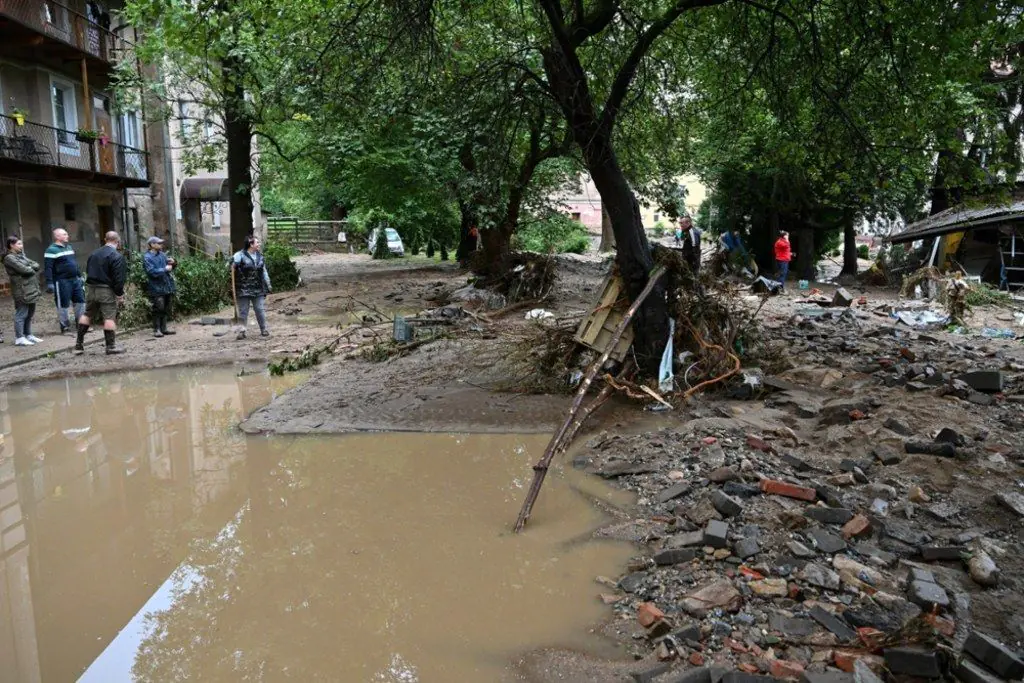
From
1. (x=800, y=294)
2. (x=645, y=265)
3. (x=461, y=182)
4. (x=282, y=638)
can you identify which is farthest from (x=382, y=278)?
(x=282, y=638)

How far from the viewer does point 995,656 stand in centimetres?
317

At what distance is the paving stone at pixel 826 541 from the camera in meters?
4.40

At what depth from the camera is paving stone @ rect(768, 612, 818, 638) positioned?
3660 mm

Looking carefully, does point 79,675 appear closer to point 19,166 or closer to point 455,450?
point 455,450

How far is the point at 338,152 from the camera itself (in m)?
19.4

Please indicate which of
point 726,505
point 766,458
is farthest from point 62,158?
point 726,505

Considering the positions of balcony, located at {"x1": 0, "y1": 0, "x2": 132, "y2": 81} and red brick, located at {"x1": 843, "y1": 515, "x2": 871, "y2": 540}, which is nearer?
red brick, located at {"x1": 843, "y1": 515, "x2": 871, "y2": 540}

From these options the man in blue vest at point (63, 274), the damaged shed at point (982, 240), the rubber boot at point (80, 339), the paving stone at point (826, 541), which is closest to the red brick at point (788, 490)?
the paving stone at point (826, 541)

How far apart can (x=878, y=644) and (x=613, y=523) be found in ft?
6.61

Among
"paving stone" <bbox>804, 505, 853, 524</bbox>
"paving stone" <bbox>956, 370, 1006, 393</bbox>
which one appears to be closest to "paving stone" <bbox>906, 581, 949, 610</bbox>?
"paving stone" <bbox>804, 505, 853, 524</bbox>

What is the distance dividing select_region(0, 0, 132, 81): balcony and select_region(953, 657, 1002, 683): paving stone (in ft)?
68.4

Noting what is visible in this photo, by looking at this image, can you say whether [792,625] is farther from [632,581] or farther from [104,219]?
[104,219]

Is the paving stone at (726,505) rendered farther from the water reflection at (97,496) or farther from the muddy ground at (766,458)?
the water reflection at (97,496)

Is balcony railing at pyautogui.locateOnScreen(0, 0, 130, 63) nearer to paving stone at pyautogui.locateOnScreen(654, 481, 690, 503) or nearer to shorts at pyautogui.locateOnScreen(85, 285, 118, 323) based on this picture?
shorts at pyautogui.locateOnScreen(85, 285, 118, 323)
